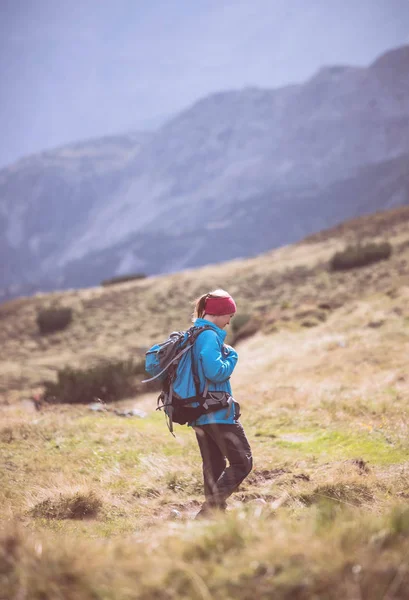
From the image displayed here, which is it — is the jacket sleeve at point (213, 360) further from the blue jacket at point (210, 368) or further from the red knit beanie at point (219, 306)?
the red knit beanie at point (219, 306)

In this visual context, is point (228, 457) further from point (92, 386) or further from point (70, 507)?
point (92, 386)

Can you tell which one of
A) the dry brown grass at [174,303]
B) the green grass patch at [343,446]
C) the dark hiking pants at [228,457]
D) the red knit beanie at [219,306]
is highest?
the red knit beanie at [219,306]

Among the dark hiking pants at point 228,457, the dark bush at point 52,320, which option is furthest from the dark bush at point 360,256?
the dark hiking pants at point 228,457

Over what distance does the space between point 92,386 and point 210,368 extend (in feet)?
27.0

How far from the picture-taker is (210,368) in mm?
3402

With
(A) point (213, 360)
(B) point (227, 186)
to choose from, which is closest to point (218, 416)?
(A) point (213, 360)

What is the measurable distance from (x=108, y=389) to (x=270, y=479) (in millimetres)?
6985

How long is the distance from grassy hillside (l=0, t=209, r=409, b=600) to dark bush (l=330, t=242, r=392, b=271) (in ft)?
27.8

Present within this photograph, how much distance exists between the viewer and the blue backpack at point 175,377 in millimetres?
3482

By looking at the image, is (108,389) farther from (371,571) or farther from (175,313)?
(175,313)

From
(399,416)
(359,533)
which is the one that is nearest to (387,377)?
(399,416)

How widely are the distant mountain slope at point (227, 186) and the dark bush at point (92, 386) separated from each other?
109 m

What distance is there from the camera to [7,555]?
2158mm

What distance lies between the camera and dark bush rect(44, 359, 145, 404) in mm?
10797
